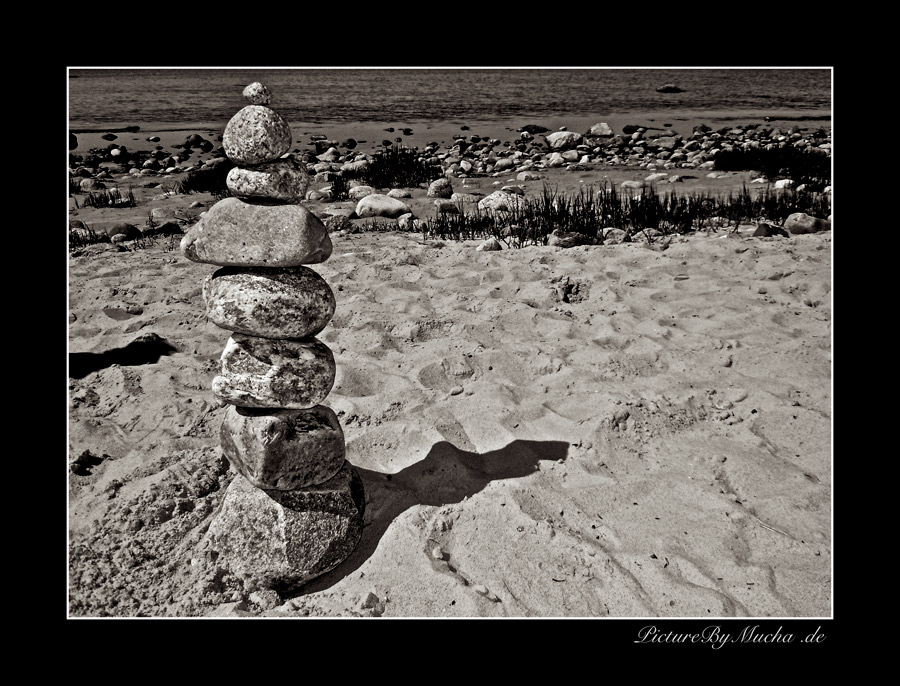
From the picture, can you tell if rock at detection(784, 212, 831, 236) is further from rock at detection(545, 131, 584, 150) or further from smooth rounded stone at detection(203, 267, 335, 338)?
rock at detection(545, 131, 584, 150)

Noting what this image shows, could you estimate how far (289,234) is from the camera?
9.44 ft

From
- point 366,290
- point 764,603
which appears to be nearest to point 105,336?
point 366,290

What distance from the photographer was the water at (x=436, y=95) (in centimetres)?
2255

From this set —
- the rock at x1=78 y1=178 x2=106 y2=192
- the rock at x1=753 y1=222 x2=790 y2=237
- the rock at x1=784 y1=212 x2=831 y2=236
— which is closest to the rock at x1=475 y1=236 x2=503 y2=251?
the rock at x1=753 y1=222 x2=790 y2=237

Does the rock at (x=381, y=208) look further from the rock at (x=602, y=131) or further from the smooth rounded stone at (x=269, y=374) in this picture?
the rock at (x=602, y=131)

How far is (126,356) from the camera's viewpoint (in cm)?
497

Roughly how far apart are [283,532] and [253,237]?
1.24 m

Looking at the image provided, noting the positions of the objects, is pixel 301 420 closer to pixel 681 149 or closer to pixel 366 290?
pixel 366 290

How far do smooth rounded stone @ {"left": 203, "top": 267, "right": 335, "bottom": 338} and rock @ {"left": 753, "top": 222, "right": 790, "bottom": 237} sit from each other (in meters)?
5.53

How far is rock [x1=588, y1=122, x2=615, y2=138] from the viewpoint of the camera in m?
17.5

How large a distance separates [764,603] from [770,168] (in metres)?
9.43

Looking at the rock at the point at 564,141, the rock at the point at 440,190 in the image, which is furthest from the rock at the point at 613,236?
the rock at the point at 564,141

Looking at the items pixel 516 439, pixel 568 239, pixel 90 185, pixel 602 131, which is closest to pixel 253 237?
pixel 516 439

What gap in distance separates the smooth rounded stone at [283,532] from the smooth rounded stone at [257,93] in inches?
64.4
